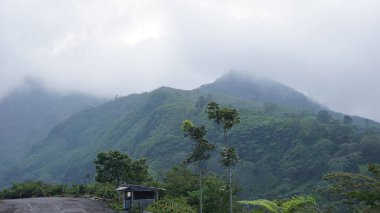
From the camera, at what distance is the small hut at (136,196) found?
36.8m

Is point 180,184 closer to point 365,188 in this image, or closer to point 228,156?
point 228,156

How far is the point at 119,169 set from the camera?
177 ft

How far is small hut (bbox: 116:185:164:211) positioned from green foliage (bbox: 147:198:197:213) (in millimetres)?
1566

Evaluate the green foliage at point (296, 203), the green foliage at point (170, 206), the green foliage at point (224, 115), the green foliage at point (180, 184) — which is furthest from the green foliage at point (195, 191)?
the green foliage at point (296, 203)

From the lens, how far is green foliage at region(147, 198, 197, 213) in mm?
32500

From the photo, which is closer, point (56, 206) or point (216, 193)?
point (216, 193)

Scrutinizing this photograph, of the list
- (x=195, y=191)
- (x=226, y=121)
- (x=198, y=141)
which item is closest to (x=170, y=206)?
(x=195, y=191)

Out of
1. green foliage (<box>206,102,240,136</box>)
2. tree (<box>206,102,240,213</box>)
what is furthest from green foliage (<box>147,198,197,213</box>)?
green foliage (<box>206,102,240,136</box>)

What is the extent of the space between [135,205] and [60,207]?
8.84m

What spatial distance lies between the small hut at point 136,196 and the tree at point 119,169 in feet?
51.0

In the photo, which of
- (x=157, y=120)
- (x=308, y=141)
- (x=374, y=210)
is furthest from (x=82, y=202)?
(x=157, y=120)

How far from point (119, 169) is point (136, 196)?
17.1 m

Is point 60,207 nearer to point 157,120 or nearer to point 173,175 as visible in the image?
point 173,175

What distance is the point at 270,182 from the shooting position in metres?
98.8
